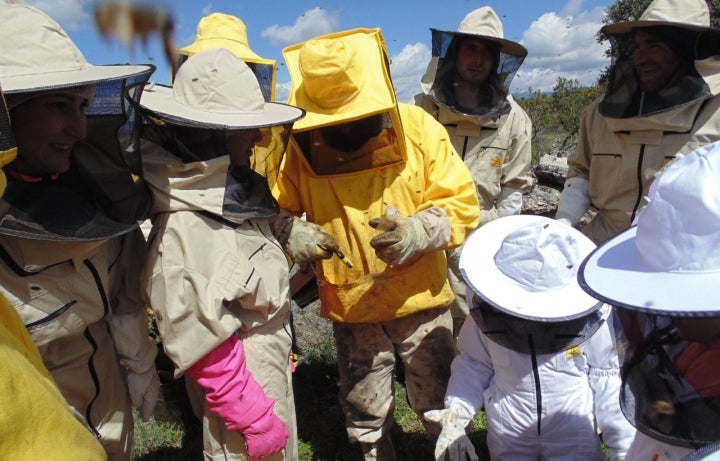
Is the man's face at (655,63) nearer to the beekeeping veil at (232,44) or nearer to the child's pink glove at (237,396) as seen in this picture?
the child's pink glove at (237,396)

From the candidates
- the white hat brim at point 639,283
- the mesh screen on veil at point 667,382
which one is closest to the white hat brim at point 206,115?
the white hat brim at point 639,283

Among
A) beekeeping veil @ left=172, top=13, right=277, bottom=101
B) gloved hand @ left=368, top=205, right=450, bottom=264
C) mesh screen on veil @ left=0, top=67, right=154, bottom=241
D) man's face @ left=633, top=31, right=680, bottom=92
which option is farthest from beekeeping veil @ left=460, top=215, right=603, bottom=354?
beekeeping veil @ left=172, top=13, right=277, bottom=101

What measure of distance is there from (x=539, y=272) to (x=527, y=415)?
648 mm

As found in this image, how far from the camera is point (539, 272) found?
1.88 metres

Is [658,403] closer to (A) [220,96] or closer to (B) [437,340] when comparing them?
(B) [437,340]

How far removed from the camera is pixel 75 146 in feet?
6.59

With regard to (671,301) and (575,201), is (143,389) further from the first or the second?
(575,201)

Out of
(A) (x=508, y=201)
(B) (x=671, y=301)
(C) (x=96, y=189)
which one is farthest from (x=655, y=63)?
(C) (x=96, y=189)

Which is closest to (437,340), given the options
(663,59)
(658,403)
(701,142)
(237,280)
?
(237,280)

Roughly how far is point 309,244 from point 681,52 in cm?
245

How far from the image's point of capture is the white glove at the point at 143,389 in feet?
7.25

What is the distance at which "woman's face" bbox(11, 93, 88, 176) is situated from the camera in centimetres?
165

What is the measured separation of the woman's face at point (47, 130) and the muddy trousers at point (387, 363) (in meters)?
1.68

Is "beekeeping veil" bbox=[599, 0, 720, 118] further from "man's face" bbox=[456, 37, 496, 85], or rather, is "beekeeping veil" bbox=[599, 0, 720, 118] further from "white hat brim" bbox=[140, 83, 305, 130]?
"white hat brim" bbox=[140, 83, 305, 130]
